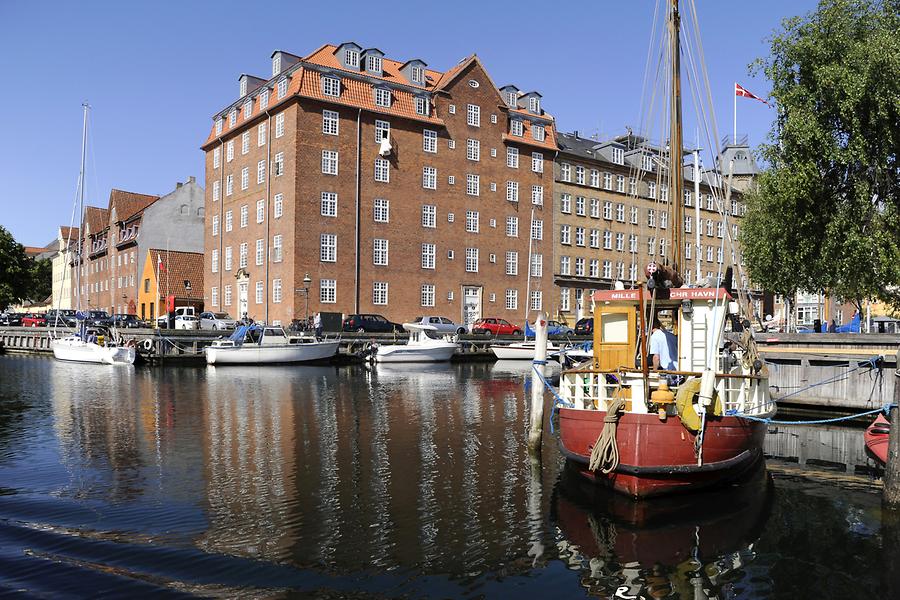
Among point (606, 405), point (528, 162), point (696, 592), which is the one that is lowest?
point (696, 592)

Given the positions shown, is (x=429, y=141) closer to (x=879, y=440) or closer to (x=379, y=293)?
(x=379, y=293)

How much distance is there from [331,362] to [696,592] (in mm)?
40799

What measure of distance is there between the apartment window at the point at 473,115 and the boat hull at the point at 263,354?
2616 cm

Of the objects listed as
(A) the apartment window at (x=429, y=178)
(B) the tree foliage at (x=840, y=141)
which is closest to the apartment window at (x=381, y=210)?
(A) the apartment window at (x=429, y=178)

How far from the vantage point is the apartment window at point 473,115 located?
63.1 m

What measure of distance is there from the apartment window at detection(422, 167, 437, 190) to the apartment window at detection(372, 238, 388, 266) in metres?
6.31

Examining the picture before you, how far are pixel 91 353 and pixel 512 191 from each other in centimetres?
3655

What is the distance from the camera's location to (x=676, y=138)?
18.5m

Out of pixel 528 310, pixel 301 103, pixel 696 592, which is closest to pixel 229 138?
pixel 301 103

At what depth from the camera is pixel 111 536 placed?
10.4m

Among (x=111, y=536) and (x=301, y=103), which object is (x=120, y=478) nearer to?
(x=111, y=536)

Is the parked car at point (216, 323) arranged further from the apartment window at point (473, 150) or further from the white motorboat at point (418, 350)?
the apartment window at point (473, 150)

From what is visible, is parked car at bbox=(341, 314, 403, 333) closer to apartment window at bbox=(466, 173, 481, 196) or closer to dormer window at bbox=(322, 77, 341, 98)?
apartment window at bbox=(466, 173, 481, 196)

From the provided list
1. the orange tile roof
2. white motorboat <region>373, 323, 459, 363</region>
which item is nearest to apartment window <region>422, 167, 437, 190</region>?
white motorboat <region>373, 323, 459, 363</region>
